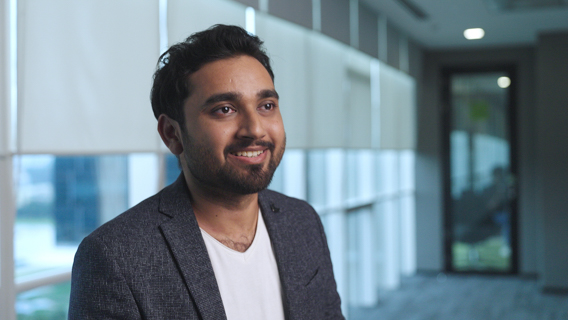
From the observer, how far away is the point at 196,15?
8.34ft

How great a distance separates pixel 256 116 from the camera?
1175mm

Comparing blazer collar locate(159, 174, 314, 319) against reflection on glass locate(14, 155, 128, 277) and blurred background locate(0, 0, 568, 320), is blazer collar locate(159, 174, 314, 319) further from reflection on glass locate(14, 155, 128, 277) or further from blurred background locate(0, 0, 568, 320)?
reflection on glass locate(14, 155, 128, 277)

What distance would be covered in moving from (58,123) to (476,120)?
5.96 meters

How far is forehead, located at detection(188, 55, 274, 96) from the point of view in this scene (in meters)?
1.18

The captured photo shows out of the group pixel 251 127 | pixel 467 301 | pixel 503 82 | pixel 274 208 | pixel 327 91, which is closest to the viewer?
pixel 251 127

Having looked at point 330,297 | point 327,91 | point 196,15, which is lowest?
point 330,297

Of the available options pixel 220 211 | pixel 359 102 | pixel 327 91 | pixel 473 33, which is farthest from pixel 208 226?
pixel 473 33

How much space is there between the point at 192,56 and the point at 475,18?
4.72 meters

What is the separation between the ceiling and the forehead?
3729 millimetres

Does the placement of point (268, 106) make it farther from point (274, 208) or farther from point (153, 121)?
point (153, 121)

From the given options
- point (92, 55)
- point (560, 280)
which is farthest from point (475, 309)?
point (92, 55)

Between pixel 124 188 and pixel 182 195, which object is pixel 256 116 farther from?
pixel 124 188

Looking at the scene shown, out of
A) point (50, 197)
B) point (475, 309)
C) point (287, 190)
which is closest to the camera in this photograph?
point (287, 190)

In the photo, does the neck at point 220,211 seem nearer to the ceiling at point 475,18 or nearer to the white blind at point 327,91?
the white blind at point 327,91
